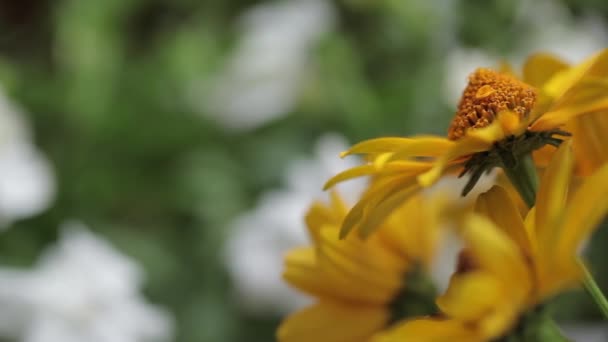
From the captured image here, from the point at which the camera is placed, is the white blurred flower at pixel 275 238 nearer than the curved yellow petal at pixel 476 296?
No

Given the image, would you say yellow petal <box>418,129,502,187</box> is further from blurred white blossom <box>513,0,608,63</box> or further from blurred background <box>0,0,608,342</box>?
blurred white blossom <box>513,0,608,63</box>

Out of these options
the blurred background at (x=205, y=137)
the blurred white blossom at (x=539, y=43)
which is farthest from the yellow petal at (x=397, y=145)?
the blurred white blossom at (x=539, y=43)

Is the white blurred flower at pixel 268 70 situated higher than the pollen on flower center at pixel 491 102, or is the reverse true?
the white blurred flower at pixel 268 70

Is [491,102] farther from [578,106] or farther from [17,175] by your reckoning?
[17,175]

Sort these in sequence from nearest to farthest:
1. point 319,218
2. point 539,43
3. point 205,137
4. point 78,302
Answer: point 319,218
point 78,302
point 539,43
point 205,137

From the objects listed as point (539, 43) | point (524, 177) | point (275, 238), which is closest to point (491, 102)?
point (524, 177)

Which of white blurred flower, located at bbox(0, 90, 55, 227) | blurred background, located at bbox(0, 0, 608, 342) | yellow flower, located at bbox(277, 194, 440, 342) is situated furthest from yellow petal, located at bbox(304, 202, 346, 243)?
white blurred flower, located at bbox(0, 90, 55, 227)

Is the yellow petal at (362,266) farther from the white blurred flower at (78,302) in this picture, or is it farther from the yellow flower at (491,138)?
the white blurred flower at (78,302)
